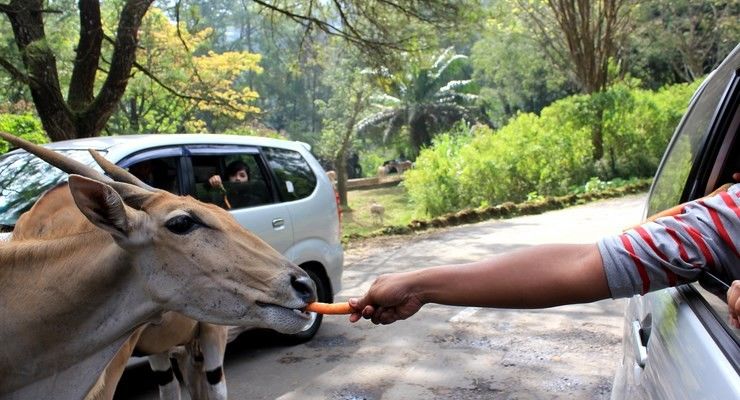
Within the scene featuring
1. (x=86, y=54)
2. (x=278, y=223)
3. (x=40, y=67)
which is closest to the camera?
(x=278, y=223)

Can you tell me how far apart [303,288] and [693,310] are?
1158 mm

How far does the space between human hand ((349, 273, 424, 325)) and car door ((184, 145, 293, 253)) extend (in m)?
3.32

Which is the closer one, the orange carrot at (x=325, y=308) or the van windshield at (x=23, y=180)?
the orange carrot at (x=325, y=308)

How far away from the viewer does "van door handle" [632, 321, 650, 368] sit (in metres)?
2.01

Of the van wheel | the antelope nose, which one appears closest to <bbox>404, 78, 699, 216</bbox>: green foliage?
the van wheel

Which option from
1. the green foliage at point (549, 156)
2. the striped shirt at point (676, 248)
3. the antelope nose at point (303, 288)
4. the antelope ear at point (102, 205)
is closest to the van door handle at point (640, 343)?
the striped shirt at point (676, 248)

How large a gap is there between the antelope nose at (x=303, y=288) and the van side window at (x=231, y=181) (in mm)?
2986

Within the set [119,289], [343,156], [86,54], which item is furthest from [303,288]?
[343,156]

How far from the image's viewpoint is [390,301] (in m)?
1.89

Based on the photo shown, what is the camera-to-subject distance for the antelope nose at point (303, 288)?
225 centimetres

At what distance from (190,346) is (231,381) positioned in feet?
4.14

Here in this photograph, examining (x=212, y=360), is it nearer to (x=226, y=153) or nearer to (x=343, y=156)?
(x=226, y=153)

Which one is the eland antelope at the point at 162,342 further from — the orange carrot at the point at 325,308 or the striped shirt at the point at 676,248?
the striped shirt at the point at 676,248

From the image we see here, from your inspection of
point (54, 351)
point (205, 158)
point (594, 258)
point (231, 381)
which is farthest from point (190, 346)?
point (594, 258)
